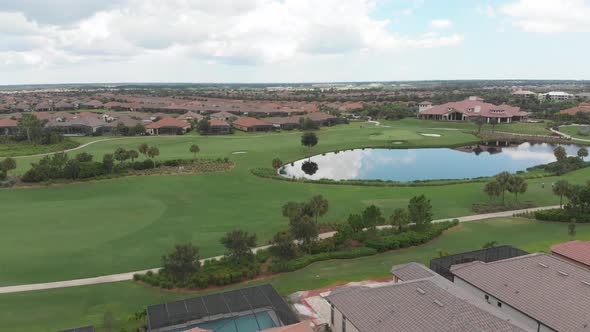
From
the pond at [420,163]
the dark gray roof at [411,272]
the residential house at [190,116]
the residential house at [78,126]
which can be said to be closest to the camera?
the dark gray roof at [411,272]

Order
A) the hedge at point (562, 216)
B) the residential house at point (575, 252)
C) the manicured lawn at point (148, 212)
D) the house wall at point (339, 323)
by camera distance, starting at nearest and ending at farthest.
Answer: the house wall at point (339, 323), the residential house at point (575, 252), the manicured lawn at point (148, 212), the hedge at point (562, 216)

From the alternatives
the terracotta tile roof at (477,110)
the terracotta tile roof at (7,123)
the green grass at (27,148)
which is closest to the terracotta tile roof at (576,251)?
the green grass at (27,148)

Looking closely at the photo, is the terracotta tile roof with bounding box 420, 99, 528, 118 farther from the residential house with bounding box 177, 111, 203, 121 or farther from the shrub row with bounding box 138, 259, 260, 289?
the shrub row with bounding box 138, 259, 260, 289

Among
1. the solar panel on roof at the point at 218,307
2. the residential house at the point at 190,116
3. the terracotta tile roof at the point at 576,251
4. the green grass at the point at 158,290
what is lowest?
the green grass at the point at 158,290

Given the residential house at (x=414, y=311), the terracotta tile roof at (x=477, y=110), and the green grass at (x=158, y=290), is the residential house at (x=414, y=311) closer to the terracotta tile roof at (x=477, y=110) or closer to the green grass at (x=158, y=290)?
the green grass at (x=158, y=290)

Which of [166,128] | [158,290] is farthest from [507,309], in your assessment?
[166,128]

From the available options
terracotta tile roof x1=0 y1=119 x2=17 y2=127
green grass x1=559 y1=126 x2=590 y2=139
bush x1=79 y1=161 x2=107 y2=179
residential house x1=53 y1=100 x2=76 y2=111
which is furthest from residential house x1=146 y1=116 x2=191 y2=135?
green grass x1=559 y1=126 x2=590 y2=139
